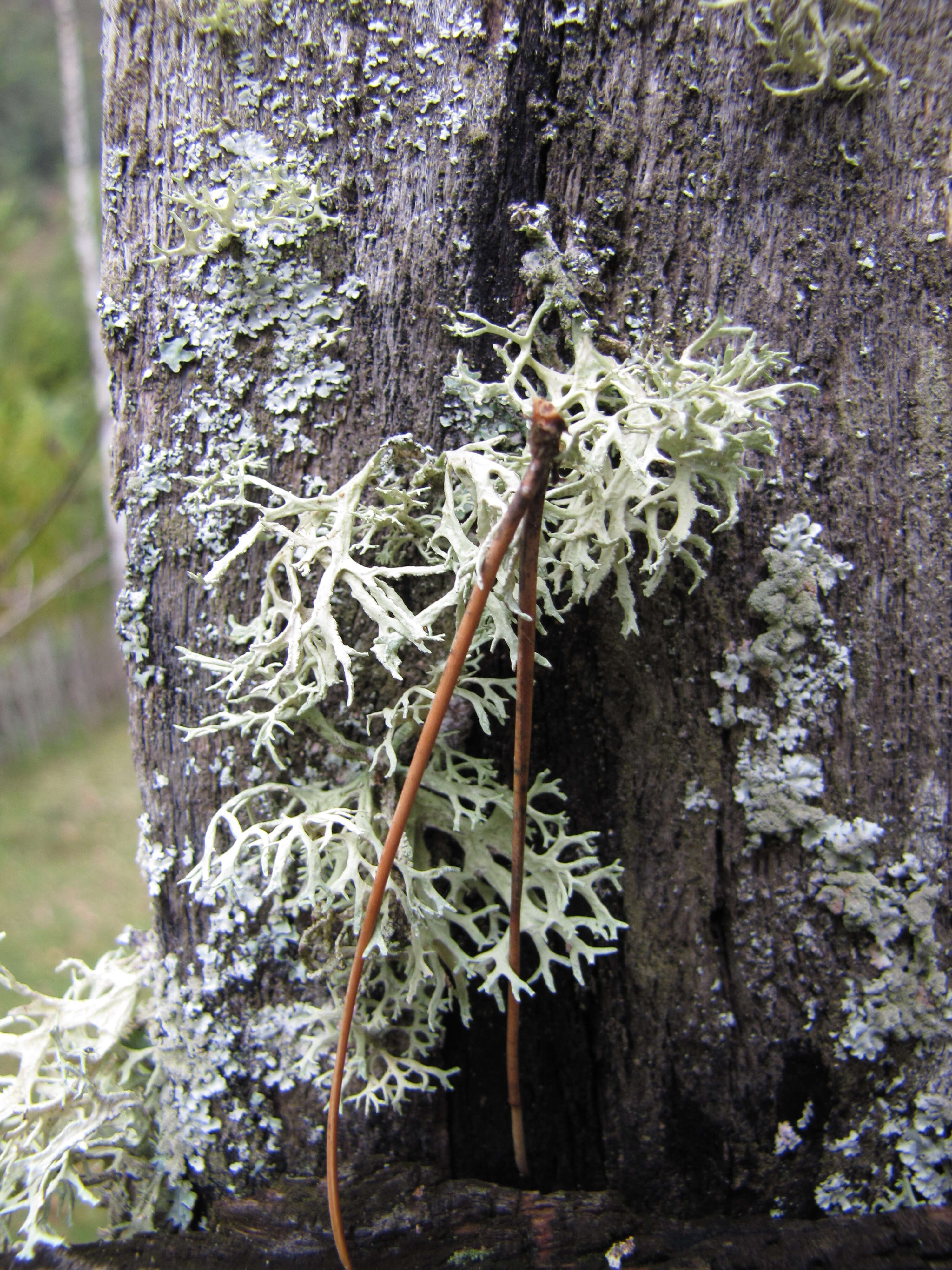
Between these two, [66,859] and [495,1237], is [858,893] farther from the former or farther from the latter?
[66,859]

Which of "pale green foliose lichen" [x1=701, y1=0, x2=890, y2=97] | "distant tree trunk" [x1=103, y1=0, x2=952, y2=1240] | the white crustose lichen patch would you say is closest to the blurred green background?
"distant tree trunk" [x1=103, y1=0, x2=952, y2=1240]

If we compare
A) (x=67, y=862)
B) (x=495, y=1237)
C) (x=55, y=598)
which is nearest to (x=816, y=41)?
(x=495, y=1237)

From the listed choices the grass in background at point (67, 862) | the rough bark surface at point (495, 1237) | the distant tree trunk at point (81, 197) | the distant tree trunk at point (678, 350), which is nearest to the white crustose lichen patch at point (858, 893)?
the distant tree trunk at point (678, 350)

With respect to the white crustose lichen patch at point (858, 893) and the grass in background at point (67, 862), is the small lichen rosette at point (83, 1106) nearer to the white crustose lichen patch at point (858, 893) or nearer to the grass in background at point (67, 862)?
the white crustose lichen patch at point (858, 893)

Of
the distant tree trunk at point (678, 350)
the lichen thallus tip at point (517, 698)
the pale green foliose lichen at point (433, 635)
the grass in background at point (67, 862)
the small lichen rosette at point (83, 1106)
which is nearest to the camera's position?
the lichen thallus tip at point (517, 698)

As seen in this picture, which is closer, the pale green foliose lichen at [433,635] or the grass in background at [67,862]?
the pale green foliose lichen at [433,635]

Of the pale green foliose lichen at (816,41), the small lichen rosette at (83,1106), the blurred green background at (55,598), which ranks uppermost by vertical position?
the blurred green background at (55,598)

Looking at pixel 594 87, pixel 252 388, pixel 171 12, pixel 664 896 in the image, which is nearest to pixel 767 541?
pixel 664 896
